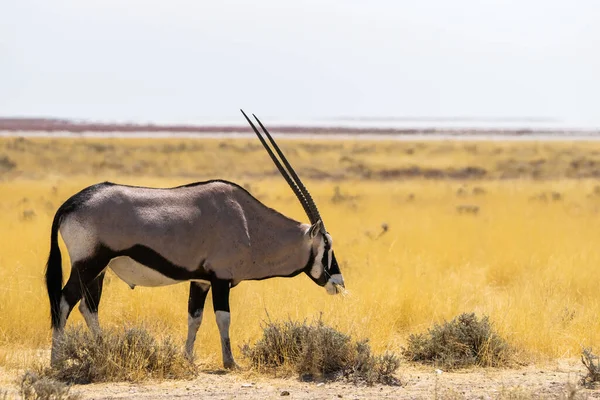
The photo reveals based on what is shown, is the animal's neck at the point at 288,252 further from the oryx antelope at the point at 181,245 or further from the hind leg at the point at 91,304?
the hind leg at the point at 91,304

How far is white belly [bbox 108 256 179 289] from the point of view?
7.89 metres

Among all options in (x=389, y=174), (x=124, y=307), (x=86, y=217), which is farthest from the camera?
(x=389, y=174)

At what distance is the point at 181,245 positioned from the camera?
800 cm

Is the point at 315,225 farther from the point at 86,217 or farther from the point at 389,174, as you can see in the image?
the point at 389,174

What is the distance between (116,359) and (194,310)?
3.57 ft

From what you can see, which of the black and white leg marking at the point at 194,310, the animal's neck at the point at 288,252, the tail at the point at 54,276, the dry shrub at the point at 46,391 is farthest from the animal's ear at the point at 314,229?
the dry shrub at the point at 46,391

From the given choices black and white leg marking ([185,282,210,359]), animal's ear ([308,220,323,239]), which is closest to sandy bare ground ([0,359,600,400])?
black and white leg marking ([185,282,210,359])

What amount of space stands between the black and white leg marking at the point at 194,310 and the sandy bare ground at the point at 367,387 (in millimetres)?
466

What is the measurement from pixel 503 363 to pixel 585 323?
1.79 m

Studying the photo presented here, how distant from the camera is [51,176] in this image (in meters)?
36.3

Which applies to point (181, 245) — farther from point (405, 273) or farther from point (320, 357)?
point (405, 273)

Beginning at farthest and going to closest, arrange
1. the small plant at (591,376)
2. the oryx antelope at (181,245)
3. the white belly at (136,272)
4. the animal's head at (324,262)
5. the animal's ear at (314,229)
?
the animal's head at (324,262) → the animal's ear at (314,229) → the white belly at (136,272) → the oryx antelope at (181,245) → the small plant at (591,376)

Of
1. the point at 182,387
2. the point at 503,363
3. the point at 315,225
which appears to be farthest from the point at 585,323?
the point at 182,387

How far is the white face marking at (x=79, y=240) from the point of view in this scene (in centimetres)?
774
